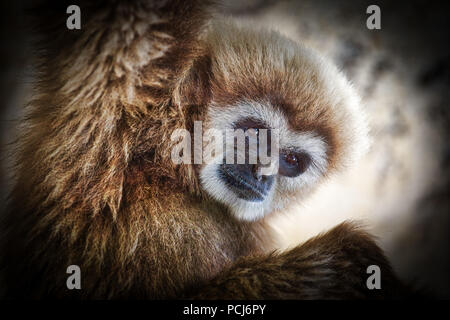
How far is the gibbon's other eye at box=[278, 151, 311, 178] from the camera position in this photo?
6.32ft

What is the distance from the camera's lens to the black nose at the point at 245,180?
1780mm

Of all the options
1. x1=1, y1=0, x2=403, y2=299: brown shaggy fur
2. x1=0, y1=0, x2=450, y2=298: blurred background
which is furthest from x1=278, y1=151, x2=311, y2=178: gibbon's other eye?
A: x1=1, y1=0, x2=403, y2=299: brown shaggy fur

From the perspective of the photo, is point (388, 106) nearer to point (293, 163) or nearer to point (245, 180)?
point (293, 163)

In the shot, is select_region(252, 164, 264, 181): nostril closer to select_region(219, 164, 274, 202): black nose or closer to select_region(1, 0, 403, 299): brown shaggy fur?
select_region(219, 164, 274, 202): black nose

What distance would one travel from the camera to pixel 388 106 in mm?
2572

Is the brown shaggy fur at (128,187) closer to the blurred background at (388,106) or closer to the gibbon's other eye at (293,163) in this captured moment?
the gibbon's other eye at (293,163)

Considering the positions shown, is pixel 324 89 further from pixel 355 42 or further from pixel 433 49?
pixel 355 42

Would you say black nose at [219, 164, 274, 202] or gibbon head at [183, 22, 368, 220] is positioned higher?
gibbon head at [183, 22, 368, 220]

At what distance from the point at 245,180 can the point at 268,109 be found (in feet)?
1.18

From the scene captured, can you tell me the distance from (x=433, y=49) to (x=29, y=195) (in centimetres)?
208

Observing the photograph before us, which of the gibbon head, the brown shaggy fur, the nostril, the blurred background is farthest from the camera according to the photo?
the blurred background

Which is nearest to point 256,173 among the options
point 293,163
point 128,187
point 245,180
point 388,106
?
point 245,180

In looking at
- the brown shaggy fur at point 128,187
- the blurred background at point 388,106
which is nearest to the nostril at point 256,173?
the brown shaggy fur at point 128,187
